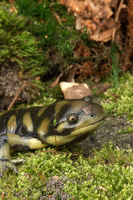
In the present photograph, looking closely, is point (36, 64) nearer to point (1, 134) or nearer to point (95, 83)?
point (95, 83)

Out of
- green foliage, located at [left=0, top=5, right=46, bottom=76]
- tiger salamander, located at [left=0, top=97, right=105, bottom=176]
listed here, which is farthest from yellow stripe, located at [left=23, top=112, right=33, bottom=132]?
green foliage, located at [left=0, top=5, right=46, bottom=76]

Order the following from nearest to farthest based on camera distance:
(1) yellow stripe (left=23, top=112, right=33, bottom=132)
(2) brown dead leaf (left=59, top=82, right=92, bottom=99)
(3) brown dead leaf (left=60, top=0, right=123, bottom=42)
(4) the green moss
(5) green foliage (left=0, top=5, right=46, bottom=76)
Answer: (1) yellow stripe (left=23, top=112, right=33, bottom=132), (4) the green moss, (2) brown dead leaf (left=59, top=82, right=92, bottom=99), (5) green foliage (left=0, top=5, right=46, bottom=76), (3) brown dead leaf (left=60, top=0, right=123, bottom=42)

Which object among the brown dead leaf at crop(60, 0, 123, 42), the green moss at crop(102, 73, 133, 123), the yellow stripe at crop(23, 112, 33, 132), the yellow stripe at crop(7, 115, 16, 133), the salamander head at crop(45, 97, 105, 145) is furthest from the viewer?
the brown dead leaf at crop(60, 0, 123, 42)

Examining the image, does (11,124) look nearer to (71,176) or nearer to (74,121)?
(74,121)

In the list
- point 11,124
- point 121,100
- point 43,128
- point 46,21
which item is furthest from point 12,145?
point 46,21

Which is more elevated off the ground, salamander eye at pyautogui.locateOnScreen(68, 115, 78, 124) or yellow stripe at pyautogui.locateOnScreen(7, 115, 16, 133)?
salamander eye at pyautogui.locateOnScreen(68, 115, 78, 124)

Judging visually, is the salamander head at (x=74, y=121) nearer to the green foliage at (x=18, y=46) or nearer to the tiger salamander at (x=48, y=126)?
the tiger salamander at (x=48, y=126)

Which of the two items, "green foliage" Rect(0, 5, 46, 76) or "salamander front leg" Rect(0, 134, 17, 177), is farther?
"green foliage" Rect(0, 5, 46, 76)

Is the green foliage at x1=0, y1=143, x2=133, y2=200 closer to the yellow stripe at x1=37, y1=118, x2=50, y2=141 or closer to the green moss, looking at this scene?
the yellow stripe at x1=37, y1=118, x2=50, y2=141
